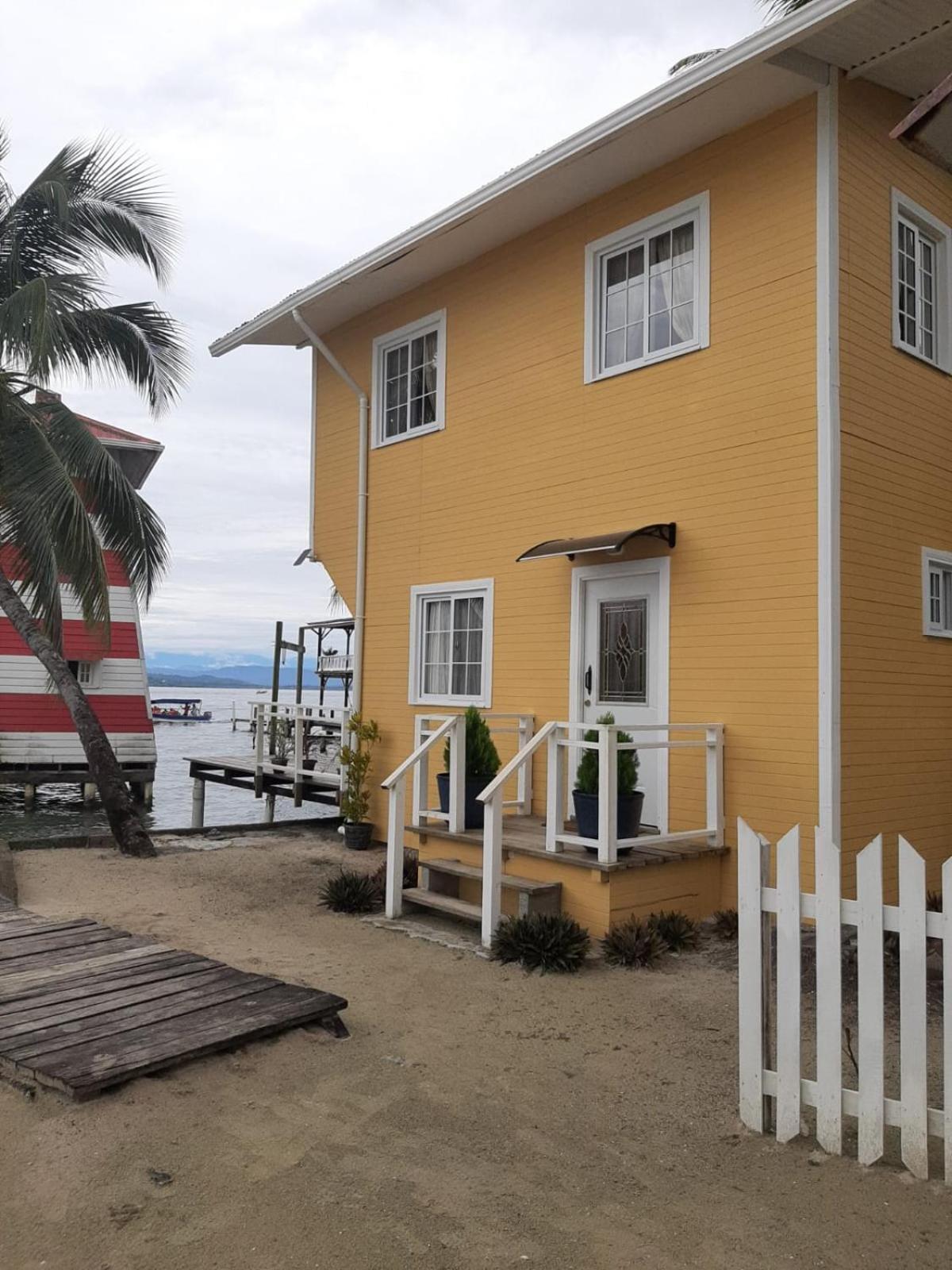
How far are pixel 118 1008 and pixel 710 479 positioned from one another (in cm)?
555

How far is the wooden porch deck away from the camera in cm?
684

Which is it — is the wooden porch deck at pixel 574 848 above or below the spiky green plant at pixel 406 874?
above

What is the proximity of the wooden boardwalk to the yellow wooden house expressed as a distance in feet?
7.08

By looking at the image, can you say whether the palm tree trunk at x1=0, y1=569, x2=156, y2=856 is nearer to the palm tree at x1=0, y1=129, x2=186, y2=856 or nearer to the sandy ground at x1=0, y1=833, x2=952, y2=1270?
the palm tree at x1=0, y1=129, x2=186, y2=856

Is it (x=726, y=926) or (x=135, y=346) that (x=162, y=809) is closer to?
(x=135, y=346)

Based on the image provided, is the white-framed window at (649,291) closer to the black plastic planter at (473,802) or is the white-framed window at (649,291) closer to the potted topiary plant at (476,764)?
the potted topiary plant at (476,764)

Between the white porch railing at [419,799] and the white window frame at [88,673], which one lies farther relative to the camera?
the white window frame at [88,673]

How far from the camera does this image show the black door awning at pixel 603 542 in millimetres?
7801

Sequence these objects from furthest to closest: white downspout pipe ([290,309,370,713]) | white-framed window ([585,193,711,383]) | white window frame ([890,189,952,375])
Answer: white downspout pipe ([290,309,370,713]), white window frame ([890,189,952,375]), white-framed window ([585,193,711,383])

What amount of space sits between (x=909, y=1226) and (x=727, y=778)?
439cm

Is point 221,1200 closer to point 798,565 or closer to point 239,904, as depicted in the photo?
point 239,904

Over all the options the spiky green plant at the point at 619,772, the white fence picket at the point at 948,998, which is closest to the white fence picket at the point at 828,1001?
the white fence picket at the point at 948,998

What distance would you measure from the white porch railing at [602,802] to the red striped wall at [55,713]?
15.9 meters

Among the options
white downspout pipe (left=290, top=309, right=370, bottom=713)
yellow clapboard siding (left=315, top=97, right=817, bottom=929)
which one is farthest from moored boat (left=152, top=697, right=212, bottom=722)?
yellow clapboard siding (left=315, top=97, right=817, bottom=929)
